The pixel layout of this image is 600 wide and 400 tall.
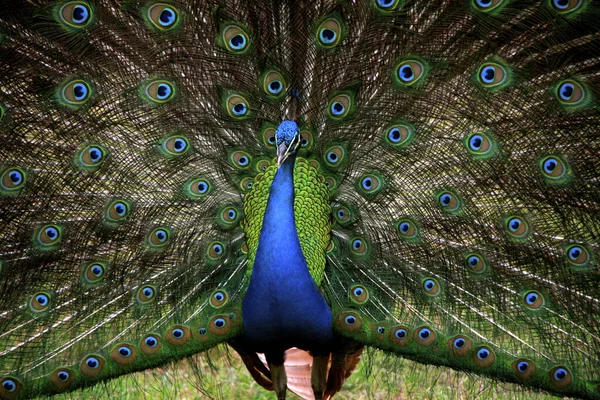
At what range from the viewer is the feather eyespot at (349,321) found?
10.2 ft

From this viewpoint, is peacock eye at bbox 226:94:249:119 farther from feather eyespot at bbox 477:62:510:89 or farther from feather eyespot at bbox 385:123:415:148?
feather eyespot at bbox 477:62:510:89

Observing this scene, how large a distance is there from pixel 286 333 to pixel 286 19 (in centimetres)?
122

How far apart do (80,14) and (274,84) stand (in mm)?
762

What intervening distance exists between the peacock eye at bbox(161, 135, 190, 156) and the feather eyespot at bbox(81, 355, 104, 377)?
34.1 inches

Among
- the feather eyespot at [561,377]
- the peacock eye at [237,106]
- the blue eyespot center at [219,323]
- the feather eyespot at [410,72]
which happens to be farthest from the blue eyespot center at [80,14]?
the feather eyespot at [561,377]

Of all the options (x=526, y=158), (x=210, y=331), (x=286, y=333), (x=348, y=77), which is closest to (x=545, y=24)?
(x=526, y=158)

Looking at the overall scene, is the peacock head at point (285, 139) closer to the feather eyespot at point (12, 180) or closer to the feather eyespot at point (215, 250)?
the feather eyespot at point (215, 250)

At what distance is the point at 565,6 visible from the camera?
271cm

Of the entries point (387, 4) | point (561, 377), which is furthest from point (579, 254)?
point (387, 4)

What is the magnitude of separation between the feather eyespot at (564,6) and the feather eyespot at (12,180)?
6.72 feet

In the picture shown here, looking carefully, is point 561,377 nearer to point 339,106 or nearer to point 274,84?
point 339,106

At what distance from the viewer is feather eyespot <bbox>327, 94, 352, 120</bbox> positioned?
3043 millimetres

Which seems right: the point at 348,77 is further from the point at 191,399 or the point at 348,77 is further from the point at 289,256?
the point at 191,399

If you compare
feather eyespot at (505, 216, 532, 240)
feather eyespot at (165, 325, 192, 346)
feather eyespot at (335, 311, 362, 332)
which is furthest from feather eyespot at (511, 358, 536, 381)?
feather eyespot at (165, 325, 192, 346)
